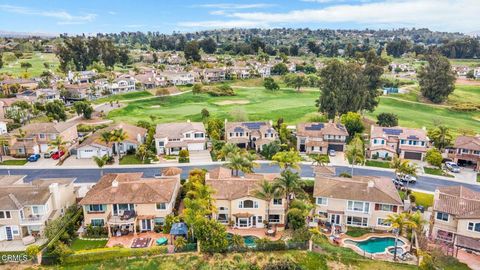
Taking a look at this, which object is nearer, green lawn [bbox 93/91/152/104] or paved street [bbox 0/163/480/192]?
paved street [bbox 0/163/480/192]

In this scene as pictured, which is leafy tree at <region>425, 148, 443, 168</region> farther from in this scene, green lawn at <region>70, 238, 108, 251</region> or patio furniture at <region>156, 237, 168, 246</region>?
green lawn at <region>70, 238, 108, 251</region>

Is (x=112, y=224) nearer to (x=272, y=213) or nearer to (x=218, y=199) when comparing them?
(x=218, y=199)

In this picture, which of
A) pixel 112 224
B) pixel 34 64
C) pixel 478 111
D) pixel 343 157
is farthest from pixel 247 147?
pixel 34 64

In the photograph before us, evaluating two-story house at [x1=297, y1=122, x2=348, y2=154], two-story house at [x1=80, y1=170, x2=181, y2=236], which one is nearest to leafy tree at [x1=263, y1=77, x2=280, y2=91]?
two-story house at [x1=297, y1=122, x2=348, y2=154]

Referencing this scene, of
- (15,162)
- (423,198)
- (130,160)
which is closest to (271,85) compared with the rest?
(130,160)

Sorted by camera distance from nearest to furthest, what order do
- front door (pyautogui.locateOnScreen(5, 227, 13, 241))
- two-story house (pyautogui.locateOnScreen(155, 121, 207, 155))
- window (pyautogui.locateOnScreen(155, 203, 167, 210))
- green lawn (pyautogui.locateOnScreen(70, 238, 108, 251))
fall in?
1. green lawn (pyautogui.locateOnScreen(70, 238, 108, 251))
2. front door (pyautogui.locateOnScreen(5, 227, 13, 241))
3. window (pyautogui.locateOnScreen(155, 203, 167, 210))
4. two-story house (pyautogui.locateOnScreen(155, 121, 207, 155))

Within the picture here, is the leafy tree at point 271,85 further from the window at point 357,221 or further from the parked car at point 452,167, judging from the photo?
the window at point 357,221
